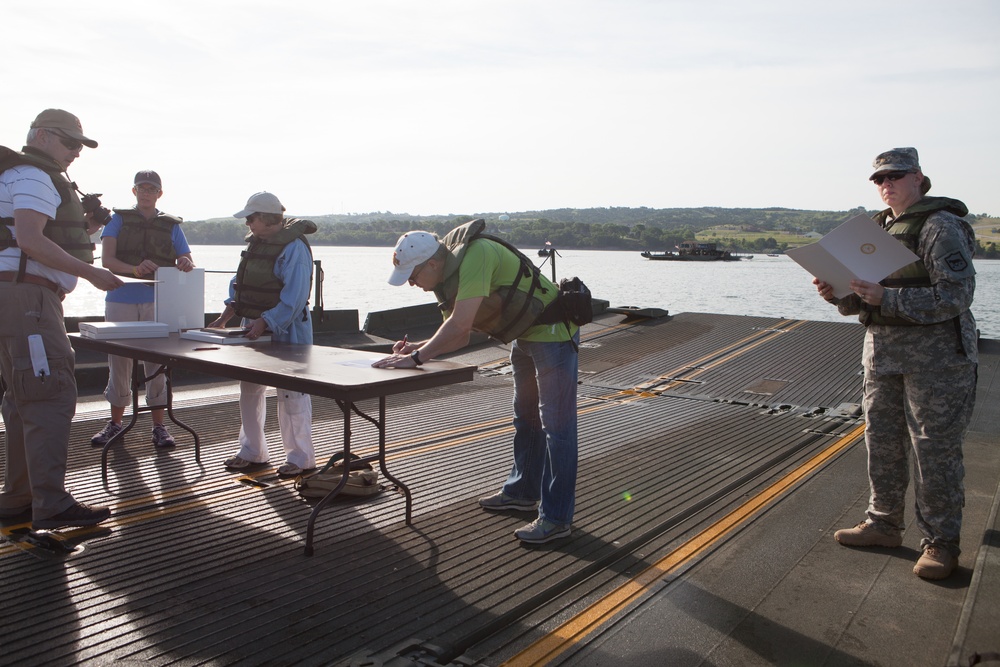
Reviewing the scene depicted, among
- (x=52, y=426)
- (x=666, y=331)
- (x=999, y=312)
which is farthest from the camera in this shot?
(x=999, y=312)

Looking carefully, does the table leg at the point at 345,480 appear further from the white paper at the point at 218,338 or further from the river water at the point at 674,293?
the river water at the point at 674,293

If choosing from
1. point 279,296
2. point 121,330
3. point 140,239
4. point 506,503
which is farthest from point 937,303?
point 140,239

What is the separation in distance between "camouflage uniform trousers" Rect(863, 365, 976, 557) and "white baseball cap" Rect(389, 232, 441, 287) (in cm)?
236

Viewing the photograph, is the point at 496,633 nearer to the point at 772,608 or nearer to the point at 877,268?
the point at 772,608

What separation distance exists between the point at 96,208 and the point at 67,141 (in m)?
1.99

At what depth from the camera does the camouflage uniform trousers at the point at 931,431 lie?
3.86 metres

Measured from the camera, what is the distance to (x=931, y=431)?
3898mm

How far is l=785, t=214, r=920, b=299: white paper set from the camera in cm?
380

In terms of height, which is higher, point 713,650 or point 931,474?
point 931,474

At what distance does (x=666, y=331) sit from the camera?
13.9 meters

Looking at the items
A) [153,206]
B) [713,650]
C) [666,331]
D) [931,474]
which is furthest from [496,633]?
[666,331]

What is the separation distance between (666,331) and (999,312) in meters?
27.7

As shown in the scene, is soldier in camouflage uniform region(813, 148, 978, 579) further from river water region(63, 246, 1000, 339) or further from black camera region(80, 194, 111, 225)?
river water region(63, 246, 1000, 339)

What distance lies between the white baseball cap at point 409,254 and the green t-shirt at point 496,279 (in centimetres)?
19
